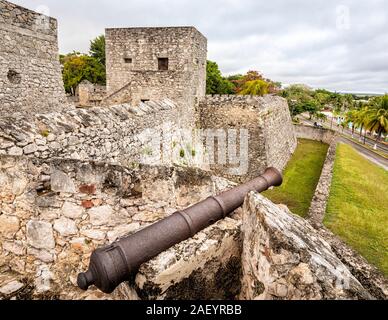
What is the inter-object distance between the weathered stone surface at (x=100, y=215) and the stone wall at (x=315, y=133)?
29.1 metres

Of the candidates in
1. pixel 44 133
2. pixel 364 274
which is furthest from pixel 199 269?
pixel 44 133

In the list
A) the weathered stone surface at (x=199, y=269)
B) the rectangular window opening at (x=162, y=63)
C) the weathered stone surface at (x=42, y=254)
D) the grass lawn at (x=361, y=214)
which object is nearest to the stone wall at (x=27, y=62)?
the weathered stone surface at (x=42, y=254)

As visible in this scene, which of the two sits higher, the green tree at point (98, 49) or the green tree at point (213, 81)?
the green tree at point (98, 49)

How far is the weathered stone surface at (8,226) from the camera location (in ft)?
12.1

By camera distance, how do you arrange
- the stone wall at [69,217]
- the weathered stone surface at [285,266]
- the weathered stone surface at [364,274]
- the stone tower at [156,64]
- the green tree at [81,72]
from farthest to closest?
the green tree at [81,72], the stone tower at [156,64], the stone wall at [69,217], the weathered stone surface at [364,274], the weathered stone surface at [285,266]

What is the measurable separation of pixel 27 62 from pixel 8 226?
4.88 m

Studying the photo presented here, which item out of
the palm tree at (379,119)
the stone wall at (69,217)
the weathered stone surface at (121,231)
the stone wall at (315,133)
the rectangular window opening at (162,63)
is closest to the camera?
the stone wall at (69,217)

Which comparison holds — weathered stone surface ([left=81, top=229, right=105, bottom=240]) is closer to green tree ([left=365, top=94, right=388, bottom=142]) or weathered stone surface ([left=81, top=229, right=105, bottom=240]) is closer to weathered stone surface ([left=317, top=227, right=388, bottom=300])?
weathered stone surface ([left=317, top=227, right=388, bottom=300])

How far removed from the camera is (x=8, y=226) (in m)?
3.72

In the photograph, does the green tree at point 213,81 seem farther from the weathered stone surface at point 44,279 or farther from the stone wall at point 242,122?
the weathered stone surface at point 44,279

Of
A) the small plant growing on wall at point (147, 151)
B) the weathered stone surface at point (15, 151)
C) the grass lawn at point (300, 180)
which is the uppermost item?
the weathered stone surface at point (15, 151)

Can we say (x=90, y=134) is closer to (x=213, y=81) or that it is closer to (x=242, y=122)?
(x=242, y=122)
